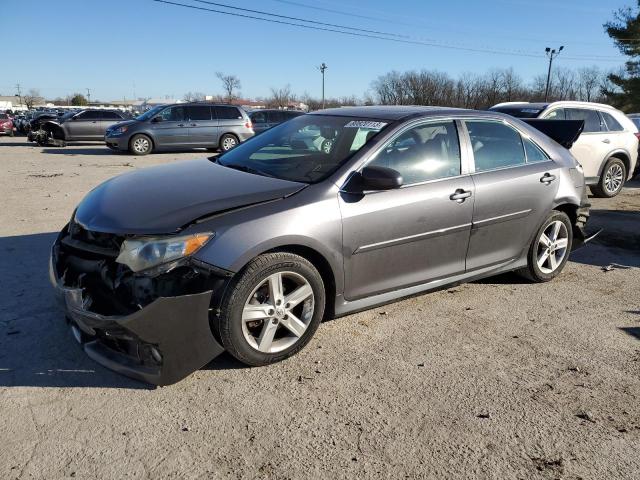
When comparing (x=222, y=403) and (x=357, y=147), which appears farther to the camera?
(x=357, y=147)

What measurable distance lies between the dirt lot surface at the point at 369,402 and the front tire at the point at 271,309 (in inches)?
6.0

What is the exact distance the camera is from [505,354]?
3.64 m

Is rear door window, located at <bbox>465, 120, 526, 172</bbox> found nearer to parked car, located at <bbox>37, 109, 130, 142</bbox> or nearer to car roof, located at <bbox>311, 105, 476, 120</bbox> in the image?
car roof, located at <bbox>311, 105, 476, 120</bbox>

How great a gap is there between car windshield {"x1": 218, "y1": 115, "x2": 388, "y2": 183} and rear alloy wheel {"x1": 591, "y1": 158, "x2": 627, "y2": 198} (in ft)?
24.0

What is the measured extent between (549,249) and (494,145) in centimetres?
121

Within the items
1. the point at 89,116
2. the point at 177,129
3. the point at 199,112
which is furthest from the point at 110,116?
the point at 199,112

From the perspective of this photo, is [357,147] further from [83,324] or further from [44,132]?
[44,132]

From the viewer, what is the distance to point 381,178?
11.5ft

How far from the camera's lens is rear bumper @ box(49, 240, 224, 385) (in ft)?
9.40

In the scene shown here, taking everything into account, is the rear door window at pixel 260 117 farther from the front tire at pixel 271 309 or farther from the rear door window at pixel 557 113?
the front tire at pixel 271 309

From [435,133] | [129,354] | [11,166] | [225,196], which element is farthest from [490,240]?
[11,166]

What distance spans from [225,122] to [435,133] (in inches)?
588

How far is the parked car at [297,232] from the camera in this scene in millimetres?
2990

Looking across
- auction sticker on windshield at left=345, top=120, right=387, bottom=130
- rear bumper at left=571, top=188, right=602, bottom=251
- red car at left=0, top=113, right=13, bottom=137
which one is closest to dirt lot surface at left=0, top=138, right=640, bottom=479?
rear bumper at left=571, top=188, right=602, bottom=251
